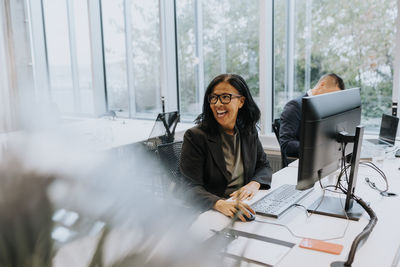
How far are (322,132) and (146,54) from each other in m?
3.91

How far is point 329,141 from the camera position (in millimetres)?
1685

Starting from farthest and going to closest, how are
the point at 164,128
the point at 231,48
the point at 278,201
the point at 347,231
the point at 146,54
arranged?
the point at 146,54, the point at 231,48, the point at 164,128, the point at 278,201, the point at 347,231

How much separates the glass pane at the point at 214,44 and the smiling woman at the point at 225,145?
204 cm

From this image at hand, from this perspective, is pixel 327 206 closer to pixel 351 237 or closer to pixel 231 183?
pixel 351 237

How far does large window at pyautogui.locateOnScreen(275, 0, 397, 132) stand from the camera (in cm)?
357

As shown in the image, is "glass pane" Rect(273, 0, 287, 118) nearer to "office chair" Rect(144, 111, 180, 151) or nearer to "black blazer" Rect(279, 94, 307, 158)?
"black blazer" Rect(279, 94, 307, 158)

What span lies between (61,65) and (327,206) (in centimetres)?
134

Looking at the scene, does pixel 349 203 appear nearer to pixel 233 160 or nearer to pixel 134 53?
pixel 233 160

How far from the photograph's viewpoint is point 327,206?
180 cm

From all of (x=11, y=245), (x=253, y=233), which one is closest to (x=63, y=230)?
(x=11, y=245)

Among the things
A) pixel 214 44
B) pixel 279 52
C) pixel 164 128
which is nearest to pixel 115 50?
pixel 214 44

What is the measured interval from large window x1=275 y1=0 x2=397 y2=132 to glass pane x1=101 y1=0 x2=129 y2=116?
2256mm

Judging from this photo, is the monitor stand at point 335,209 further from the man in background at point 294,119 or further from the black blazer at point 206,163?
the man in background at point 294,119

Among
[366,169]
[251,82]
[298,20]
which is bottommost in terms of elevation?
[366,169]
